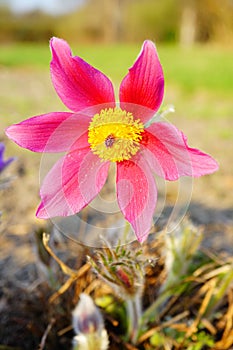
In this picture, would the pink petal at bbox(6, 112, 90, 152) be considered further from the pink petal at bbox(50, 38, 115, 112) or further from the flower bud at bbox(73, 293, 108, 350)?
the flower bud at bbox(73, 293, 108, 350)

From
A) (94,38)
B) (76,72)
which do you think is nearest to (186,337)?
(76,72)

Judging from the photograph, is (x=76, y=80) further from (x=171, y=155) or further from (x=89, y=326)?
(x=89, y=326)

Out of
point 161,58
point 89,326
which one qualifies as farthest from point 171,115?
point 161,58

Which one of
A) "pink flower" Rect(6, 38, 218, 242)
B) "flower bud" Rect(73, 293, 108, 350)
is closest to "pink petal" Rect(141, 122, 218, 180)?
"pink flower" Rect(6, 38, 218, 242)

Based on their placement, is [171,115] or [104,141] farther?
[171,115]

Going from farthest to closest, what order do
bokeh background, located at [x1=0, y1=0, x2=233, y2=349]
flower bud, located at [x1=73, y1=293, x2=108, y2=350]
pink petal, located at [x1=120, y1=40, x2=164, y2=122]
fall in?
bokeh background, located at [x1=0, y1=0, x2=233, y2=349]
flower bud, located at [x1=73, y1=293, x2=108, y2=350]
pink petal, located at [x1=120, y1=40, x2=164, y2=122]

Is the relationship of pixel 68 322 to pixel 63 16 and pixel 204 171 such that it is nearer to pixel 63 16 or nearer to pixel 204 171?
pixel 204 171
